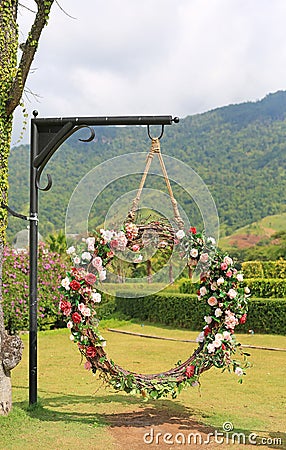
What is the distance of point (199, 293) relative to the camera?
14.3 feet

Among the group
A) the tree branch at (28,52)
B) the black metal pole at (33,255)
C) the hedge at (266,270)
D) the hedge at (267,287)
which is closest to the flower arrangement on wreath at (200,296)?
the black metal pole at (33,255)

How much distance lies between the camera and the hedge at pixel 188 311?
9.91 meters

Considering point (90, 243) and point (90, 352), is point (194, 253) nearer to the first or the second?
point (90, 243)

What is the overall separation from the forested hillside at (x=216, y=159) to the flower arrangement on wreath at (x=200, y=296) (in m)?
26.3

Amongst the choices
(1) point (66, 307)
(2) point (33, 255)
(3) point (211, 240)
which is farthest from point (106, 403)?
(3) point (211, 240)

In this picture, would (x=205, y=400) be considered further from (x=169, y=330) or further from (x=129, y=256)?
(x=169, y=330)

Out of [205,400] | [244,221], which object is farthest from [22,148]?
[205,400]

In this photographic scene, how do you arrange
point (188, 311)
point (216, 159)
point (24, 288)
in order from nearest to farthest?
point (24, 288), point (188, 311), point (216, 159)

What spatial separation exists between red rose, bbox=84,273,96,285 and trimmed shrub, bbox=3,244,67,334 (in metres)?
5.77

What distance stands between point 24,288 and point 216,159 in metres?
35.8

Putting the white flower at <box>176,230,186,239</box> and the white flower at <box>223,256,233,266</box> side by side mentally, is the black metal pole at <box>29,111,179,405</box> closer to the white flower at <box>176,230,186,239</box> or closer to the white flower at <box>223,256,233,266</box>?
the white flower at <box>176,230,186,239</box>

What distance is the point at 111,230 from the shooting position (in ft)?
13.9

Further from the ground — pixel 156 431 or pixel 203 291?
pixel 203 291

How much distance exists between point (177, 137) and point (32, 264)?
44.5 metres
